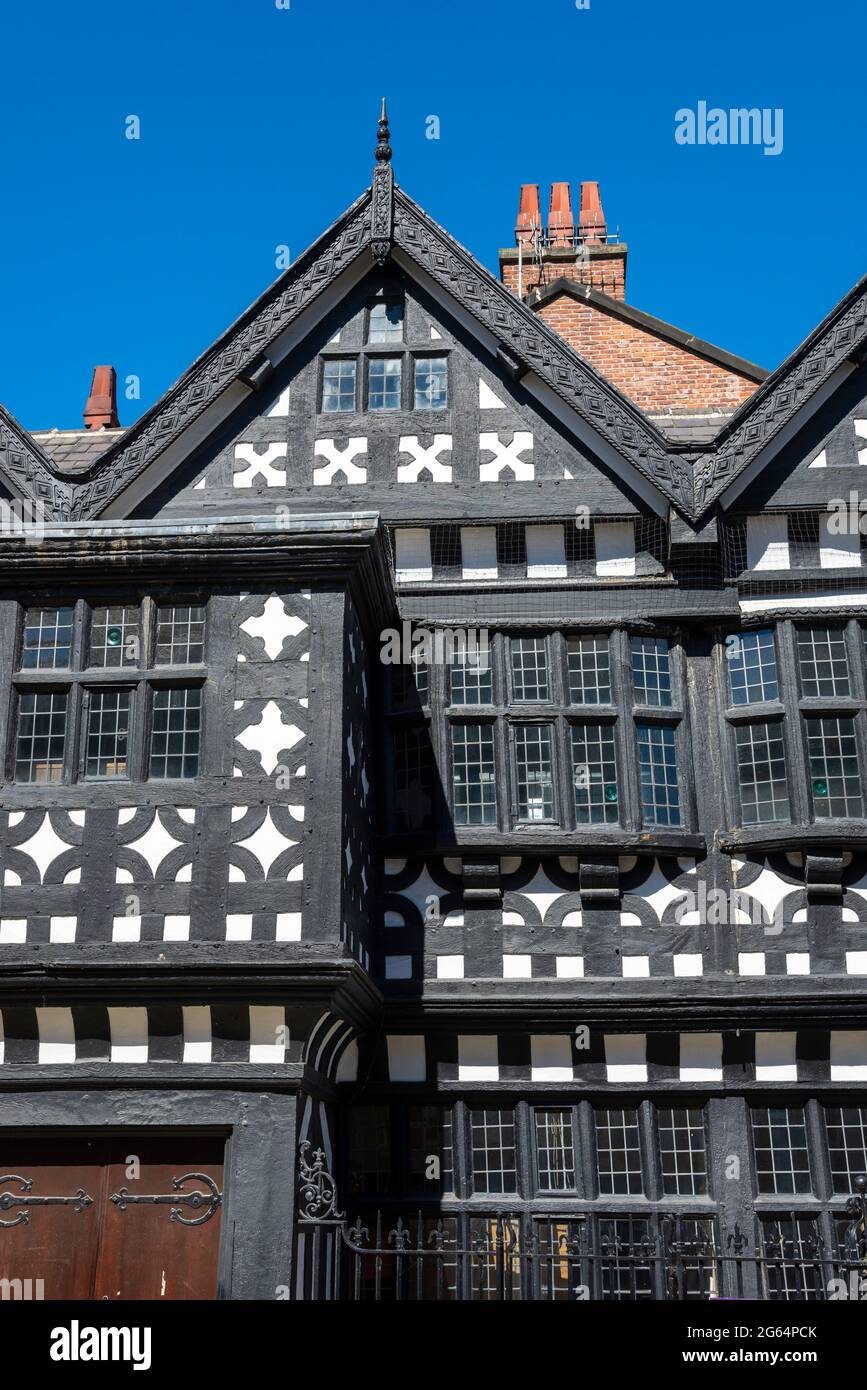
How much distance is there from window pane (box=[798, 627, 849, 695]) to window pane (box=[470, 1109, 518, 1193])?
4.59 metres

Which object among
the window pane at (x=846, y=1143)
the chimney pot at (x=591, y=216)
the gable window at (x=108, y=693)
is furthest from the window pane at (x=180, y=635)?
the chimney pot at (x=591, y=216)

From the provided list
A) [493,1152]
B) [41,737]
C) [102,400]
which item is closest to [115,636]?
[41,737]

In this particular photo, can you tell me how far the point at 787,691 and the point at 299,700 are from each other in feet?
14.6

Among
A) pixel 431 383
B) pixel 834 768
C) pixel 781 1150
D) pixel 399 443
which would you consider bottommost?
pixel 781 1150

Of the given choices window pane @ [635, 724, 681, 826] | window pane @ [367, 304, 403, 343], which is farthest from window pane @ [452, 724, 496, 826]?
window pane @ [367, 304, 403, 343]

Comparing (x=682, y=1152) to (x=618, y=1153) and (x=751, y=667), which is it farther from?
(x=751, y=667)

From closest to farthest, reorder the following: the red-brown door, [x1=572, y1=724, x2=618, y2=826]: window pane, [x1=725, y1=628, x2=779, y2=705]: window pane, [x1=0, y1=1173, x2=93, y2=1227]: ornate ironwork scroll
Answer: the red-brown door → [x1=0, y1=1173, x2=93, y2=1227]: ornate ironwork scroll → [x1=572, y1=724, x2=618, y2=826]: window pane → [x1=725, y1=628, x2=779, y2=705]: window pane

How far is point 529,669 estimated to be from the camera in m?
13.5

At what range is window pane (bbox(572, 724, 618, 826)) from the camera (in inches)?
510

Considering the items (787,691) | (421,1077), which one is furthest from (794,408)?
(421,1077)

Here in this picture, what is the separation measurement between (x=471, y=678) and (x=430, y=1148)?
13.5 feet

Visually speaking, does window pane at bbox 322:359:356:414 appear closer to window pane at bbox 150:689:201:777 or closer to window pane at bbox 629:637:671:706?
window pane at bbox 629:637:671:706

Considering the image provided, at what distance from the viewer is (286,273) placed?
47.3 ft

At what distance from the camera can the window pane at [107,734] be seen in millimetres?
11609
